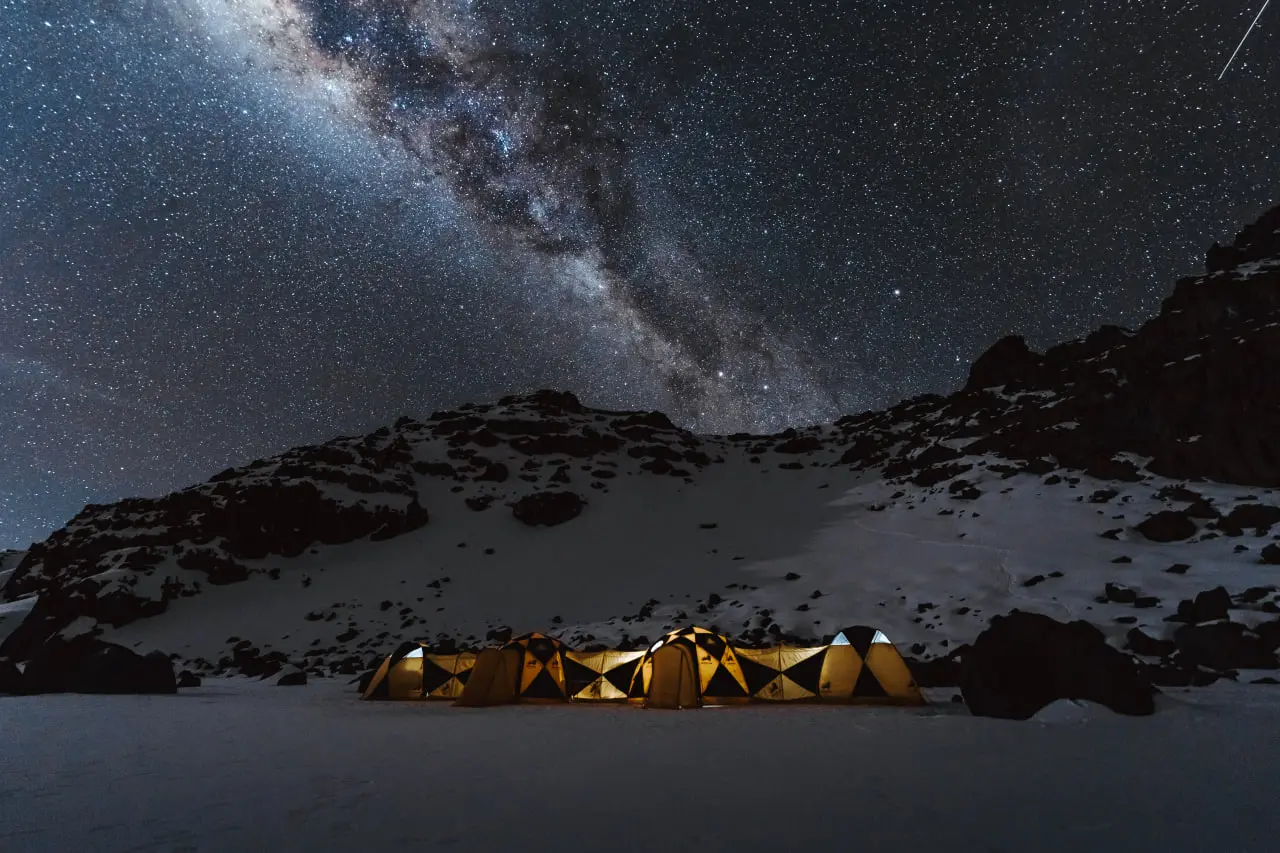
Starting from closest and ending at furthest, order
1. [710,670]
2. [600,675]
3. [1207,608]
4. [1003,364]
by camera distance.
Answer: [710,670], [600,675], [1207,608], [1003,364]

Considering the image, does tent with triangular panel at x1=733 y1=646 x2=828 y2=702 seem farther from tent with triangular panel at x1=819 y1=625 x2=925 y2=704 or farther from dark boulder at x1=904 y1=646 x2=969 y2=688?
dark boulder at x1=904 y1=646 x2=969 y2=688

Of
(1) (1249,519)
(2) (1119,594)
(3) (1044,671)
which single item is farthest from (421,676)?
(1) (1249,519)

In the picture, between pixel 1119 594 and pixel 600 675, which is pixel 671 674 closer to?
pixel 600 675

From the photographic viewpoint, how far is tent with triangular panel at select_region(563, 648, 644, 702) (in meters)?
17.5

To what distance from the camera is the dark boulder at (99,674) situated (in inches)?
719

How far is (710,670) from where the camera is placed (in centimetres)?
1678

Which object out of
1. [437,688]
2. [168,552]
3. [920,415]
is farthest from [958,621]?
[168,552]

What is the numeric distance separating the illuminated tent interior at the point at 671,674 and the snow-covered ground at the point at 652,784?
11.2ft

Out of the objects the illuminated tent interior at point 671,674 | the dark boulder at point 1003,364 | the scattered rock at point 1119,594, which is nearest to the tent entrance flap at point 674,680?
the illuminated tent interior at point 671,674

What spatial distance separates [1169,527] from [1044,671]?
23.4m

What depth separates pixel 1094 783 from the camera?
6859 mm

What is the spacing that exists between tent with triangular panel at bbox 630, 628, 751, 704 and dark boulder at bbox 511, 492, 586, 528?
120 feet

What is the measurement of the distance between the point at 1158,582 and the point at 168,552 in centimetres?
6046

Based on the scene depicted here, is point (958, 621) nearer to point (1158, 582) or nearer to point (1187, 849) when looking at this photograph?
point (1158, 582)
